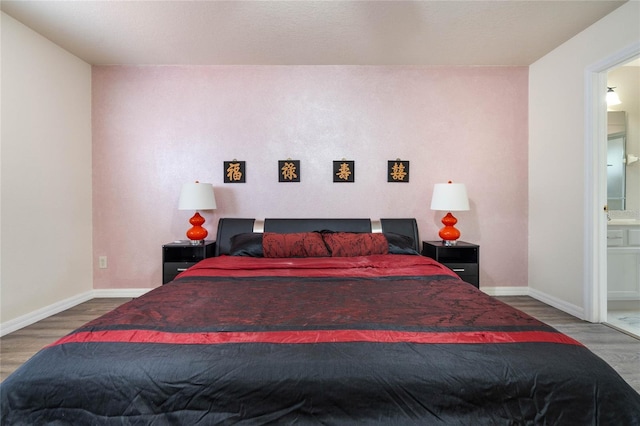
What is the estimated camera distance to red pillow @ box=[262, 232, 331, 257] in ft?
9.49

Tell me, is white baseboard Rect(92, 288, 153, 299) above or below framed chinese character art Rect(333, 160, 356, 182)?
below

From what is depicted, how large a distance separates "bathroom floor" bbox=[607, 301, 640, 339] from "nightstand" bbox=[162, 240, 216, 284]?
3890 millimetres

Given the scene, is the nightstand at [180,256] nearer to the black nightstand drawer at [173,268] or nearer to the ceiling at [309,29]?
the black nightstand drawer at [173,268]

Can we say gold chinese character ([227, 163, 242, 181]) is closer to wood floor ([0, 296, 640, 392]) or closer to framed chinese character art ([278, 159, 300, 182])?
framed chinese character art ([278, 159, 300, 182])

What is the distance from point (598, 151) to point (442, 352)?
9.30ft

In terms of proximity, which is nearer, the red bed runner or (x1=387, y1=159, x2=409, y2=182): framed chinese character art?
the red bed runner

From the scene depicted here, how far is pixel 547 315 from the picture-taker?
298 cm

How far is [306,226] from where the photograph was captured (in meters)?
3.39

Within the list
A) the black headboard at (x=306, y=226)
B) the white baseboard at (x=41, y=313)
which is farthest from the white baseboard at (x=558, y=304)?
the white baseboard at (x=41, y=313)

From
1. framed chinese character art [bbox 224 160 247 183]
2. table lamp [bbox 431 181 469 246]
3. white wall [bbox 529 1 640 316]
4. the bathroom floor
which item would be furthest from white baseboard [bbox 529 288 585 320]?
framed chinese character art [bbox 224 160 247 183]

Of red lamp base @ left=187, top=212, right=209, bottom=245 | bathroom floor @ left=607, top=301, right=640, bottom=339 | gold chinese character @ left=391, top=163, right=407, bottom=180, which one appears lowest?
bathroom floor @ left=607, top=301, right=640, bottom=339

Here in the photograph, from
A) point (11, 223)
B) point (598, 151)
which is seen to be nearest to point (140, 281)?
point (11, 223)

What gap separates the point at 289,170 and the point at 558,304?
3.17 meters

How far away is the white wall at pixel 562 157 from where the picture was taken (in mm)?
2742
